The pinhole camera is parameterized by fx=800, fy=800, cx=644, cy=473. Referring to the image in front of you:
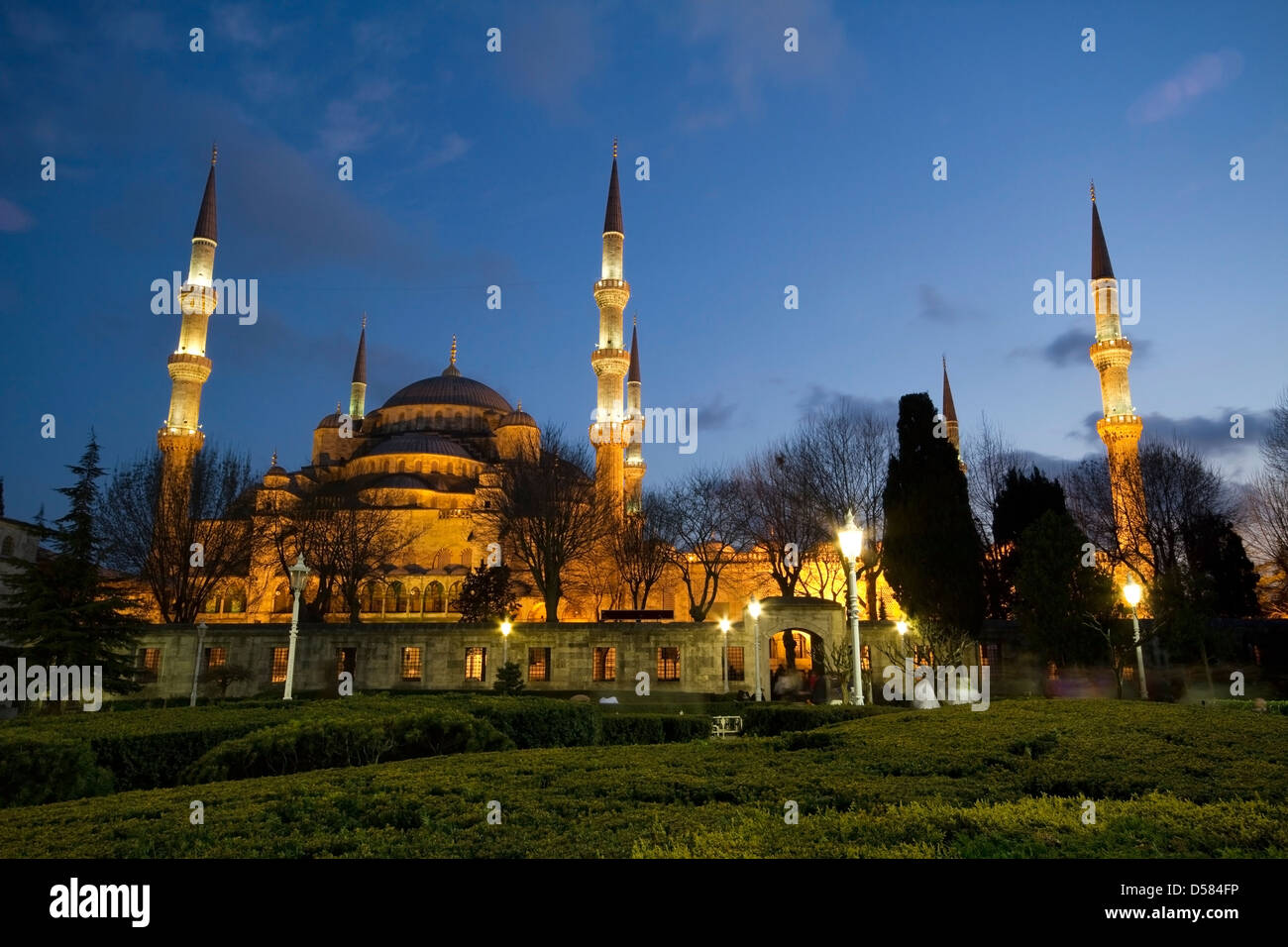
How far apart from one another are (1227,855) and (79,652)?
24.8 meters

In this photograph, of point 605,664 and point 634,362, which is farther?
point 634,362

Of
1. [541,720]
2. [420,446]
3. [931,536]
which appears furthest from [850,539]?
[420,446]

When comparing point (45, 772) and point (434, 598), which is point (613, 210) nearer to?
point (434, 598)

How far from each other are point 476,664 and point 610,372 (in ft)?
58.2

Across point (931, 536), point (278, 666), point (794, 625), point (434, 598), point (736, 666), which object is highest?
point (931, 536)

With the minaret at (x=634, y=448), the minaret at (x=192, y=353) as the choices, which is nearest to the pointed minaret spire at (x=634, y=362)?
the minaret at (x=634, y=448)

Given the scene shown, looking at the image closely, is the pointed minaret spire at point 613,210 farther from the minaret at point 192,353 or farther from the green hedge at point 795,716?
the green hedge at point 795,716

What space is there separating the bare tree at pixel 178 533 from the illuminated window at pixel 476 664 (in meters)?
11.4

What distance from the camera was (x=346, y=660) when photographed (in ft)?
97.2

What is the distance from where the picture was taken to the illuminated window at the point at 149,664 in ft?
94.7

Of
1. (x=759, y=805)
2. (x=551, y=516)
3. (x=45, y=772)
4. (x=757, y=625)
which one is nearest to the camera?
(x=759, y=805)

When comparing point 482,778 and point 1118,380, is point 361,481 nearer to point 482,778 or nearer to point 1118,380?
point 1118,380

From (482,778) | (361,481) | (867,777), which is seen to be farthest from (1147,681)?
(361,481)
